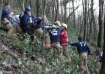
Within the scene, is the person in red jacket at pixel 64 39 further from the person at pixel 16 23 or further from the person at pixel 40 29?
the person at pixel 16 23

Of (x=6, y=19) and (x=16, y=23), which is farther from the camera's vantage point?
(x=16, y=23)

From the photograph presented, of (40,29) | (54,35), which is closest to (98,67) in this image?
(54,35)

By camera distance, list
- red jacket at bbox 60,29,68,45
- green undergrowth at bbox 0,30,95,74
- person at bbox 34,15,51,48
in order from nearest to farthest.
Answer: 1. green undergrowth at bbox 0,30,95,74
2. person at bbox 34,15,51,48
3. red jacket at bbox 60,29,68,45

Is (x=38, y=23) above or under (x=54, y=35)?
above

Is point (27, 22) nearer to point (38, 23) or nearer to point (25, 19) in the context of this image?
point (25, 19)

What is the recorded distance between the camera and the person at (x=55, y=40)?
11680 millimetres

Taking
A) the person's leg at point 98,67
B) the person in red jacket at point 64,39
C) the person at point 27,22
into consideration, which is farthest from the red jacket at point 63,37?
the person's leg at point 98,67

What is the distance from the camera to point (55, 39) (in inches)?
463

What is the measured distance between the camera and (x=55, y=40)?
11.8 m

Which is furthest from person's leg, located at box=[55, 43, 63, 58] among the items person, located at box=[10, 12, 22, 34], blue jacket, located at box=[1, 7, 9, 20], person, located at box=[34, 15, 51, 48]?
blue jacket, located at box=[1, 7, 9, 20]

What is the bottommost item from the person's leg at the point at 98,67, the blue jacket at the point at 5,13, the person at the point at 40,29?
the person's leg at the point at 98,67

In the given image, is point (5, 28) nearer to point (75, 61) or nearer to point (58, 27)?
point (58, 27)

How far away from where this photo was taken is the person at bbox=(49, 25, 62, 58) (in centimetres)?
1168

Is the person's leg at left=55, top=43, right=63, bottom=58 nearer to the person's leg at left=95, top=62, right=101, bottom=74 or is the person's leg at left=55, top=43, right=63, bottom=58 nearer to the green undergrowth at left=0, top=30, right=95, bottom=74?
the green undergrowth at left=0, top=30, right=95, bottom=74
